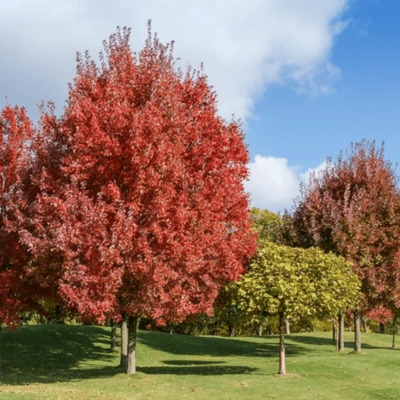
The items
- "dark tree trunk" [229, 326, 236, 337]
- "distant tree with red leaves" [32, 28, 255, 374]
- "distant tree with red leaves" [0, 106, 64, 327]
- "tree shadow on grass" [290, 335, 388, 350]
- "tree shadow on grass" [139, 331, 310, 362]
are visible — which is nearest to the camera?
"distant tree with red leaves" [32, 28, 255, 374]

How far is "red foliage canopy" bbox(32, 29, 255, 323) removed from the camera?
2067 centimetres

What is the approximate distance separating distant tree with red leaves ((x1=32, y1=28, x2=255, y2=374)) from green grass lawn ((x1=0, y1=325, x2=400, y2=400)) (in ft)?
9.71

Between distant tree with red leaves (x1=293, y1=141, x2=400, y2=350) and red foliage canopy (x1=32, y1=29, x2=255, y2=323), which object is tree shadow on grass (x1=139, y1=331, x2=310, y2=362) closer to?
distant tree with red leaves (x1=293, y1=141, x2=400, y2=350)

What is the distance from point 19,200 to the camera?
23.6 meters

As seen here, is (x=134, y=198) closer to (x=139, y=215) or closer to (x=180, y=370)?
(x=139, y=215)

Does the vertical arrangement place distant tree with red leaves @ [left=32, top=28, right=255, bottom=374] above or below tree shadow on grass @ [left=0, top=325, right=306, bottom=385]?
above

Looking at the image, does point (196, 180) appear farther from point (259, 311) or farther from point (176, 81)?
point (259, 311)

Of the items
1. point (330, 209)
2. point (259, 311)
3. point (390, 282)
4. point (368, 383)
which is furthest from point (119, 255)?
point (390, 282)

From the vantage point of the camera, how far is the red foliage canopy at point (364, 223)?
34.9 m

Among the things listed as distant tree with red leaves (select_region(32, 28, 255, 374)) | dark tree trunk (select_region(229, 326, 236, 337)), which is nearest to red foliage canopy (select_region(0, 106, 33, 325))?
distant tree with red leaves (select_region(32, 28, 255, 374))

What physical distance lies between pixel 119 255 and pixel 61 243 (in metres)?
2.31

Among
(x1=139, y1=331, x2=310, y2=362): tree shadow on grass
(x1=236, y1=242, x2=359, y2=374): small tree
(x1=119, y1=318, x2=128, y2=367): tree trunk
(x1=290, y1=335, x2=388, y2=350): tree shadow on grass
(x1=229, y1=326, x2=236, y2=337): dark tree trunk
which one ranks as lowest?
(x1=229, y1=326, x2=236, y2=337): dark tree trunk

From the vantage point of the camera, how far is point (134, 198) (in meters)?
21.6

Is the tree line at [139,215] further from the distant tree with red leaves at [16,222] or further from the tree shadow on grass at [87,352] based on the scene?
the tree shadow on grass at [87,352]
